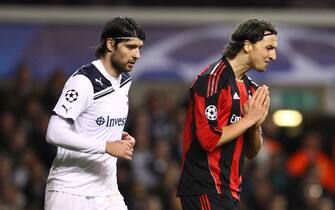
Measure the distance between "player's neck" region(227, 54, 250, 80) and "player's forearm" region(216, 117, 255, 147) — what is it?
38 centimetres

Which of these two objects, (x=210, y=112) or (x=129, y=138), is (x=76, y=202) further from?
(x=210, y=112)

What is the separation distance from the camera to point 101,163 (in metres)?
6.59

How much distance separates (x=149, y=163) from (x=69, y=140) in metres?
5.59

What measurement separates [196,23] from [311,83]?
6.13 feet

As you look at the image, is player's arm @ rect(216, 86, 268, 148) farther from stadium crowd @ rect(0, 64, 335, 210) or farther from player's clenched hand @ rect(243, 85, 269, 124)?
stadium crowd @ rect(0, 64, 335, 210)

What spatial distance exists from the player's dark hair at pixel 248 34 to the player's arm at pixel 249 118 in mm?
333

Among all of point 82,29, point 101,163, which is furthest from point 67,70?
point 101,163

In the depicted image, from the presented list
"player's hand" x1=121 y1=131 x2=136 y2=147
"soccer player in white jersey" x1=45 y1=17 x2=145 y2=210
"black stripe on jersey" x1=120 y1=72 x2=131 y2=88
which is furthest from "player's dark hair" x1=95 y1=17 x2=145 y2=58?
"player's hand" x1=121 y1=131 x2=136 y2=147

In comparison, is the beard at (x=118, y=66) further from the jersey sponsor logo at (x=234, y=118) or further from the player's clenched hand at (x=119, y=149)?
the jersey sponsor logo at (x=234, y=118)

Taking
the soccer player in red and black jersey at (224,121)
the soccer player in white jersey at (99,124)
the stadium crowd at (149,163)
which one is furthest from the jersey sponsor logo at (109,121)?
the stadium crowd at (149,163)

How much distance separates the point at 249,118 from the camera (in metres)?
6.40

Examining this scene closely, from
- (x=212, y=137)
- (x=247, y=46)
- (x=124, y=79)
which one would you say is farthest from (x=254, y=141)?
(x=124, y=79)

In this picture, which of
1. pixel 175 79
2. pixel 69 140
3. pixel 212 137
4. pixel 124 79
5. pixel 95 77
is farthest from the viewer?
pixel 175 79

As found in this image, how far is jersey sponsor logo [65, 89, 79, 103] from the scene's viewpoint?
6262mm
